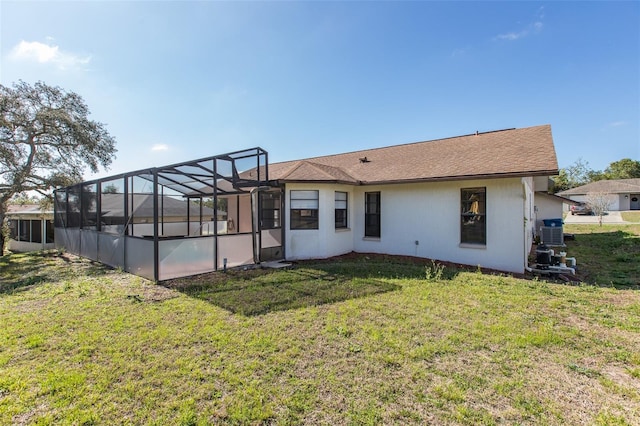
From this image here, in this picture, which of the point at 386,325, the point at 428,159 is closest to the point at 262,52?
the point at 428,159

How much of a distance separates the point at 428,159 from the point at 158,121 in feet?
39.7

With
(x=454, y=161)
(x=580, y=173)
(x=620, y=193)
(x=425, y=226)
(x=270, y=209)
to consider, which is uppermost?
(x=580, y=173)

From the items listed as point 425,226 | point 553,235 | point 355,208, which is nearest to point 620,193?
point 553,235

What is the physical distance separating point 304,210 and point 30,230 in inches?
821

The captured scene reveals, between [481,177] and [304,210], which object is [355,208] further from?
[481,177]

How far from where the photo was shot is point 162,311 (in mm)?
5336

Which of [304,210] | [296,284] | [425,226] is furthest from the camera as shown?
[304,210]

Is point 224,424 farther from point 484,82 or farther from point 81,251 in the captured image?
point 484,82

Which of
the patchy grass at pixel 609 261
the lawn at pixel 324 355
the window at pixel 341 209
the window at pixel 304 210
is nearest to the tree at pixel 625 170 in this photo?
the patchy grass at pixel 609 261

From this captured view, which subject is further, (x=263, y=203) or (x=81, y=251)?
(x=81, y=251)

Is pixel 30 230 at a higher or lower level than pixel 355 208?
lower

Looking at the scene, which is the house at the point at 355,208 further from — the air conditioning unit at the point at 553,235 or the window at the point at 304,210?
the air conditioning unit at the point at 553,235

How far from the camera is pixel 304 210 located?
10570 mm

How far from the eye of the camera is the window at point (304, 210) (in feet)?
34.6
